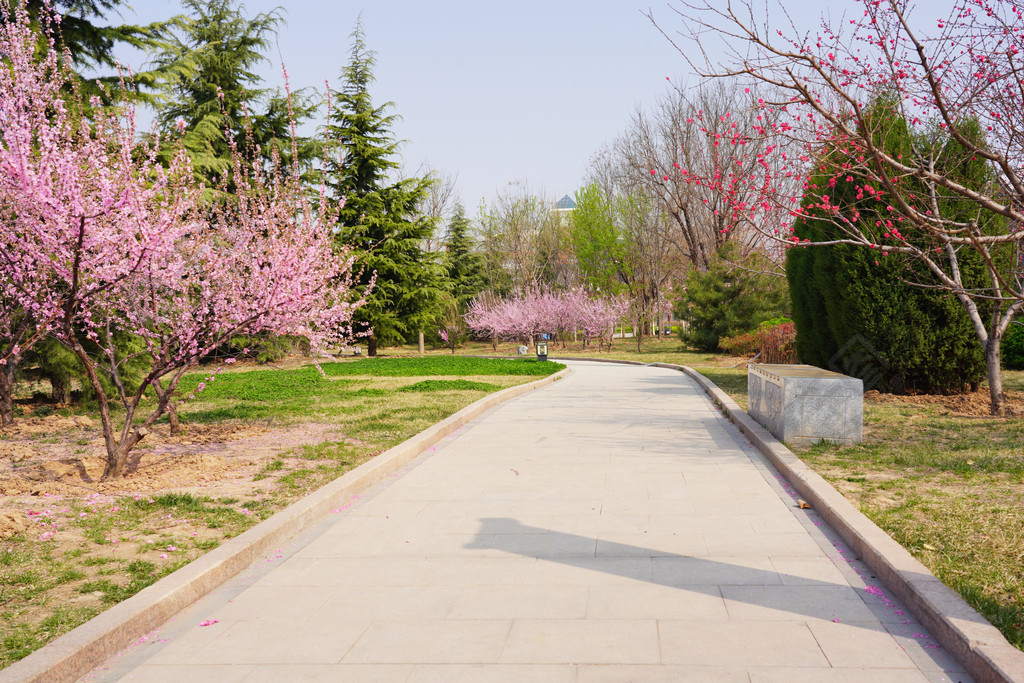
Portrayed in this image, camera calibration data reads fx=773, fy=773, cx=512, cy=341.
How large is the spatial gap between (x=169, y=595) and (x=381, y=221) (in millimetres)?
34598

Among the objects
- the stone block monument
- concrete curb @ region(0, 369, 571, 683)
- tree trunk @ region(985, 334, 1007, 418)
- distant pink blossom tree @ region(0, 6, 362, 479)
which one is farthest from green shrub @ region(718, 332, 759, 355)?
concrete curb @ region(0, 369, 571, 683)

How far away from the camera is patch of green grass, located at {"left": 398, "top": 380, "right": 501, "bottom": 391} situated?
18594 mm

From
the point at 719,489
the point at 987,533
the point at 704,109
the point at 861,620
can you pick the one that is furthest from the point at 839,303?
the point at 704,109

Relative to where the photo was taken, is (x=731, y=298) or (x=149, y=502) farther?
(x=731, y=298)

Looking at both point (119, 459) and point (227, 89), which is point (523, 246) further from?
point (119, 459)

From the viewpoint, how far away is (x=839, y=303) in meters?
15.4

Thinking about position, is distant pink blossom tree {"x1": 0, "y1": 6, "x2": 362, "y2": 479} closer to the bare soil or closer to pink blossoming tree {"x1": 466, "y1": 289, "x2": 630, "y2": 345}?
the bare soil

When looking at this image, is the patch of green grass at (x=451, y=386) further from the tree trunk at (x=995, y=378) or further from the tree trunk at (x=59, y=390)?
the tree trunk at (x=995, y=378)

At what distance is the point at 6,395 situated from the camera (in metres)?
12.4

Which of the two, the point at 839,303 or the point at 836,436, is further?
the point at 839,303

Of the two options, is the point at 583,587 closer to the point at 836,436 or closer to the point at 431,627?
the point at 431,627

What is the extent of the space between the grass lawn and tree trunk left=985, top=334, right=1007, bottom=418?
8.98 m

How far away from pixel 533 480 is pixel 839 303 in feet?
32.4

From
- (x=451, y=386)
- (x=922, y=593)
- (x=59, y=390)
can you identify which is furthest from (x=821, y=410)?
(x=59, y=390)
